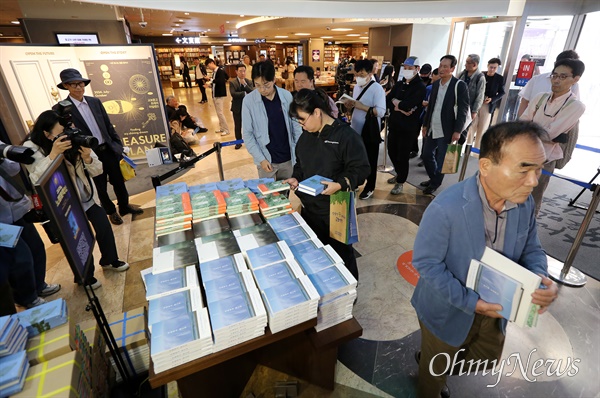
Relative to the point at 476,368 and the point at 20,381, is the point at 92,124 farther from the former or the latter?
the point at 476,368

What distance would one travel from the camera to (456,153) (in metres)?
3.57


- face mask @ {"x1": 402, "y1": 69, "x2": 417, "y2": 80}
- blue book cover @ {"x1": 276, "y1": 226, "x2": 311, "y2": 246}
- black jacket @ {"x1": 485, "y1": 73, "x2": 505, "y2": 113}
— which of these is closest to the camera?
blue book cover @ {"x1": 276, "y1": 226, "x2": 311, "y2": 246}

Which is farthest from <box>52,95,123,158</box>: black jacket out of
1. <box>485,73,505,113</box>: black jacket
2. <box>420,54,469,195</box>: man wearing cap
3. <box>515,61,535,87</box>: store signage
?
<box>515,61,535,87</box>: store signage

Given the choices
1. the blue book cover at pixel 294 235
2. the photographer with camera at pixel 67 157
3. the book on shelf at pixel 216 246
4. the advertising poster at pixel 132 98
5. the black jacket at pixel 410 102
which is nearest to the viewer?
the book on shelf at pixel 216 246

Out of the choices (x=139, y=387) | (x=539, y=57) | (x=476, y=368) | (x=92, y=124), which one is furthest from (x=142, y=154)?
(x=539, y=57)

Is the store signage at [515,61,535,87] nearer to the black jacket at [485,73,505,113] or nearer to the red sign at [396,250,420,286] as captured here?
the black jacket at [485,73,505,113]

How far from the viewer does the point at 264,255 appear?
5.58ft

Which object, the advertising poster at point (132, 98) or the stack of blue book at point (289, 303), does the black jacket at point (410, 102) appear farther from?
the advertising poster at point (132, 98)

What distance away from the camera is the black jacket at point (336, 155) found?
2.09 meters

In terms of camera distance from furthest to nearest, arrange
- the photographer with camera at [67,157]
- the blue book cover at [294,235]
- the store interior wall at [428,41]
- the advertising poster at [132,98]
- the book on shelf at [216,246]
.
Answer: the store interior wall at [428,41] → the advertising poster at [132,98] → the photographer with camera at [67,157] → the blue book cover at [294,235] → the book on shelf at [216,246]

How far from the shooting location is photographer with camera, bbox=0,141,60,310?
6.96ft

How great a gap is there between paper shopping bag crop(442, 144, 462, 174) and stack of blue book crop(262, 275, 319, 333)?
114 inches

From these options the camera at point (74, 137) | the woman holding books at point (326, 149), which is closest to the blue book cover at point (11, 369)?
the camera at point (74, 137)

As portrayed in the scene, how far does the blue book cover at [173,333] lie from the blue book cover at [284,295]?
34cm
